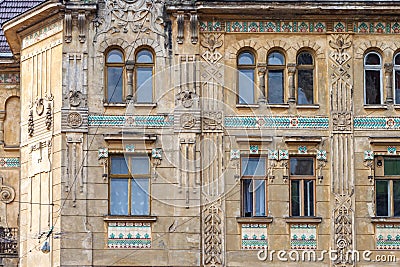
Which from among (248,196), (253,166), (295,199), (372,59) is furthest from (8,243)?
(372,59)

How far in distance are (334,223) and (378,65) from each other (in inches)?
203

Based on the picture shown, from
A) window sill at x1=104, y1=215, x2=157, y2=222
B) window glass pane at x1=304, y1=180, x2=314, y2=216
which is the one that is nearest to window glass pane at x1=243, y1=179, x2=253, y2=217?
window glass pane at x1=304, y1=180, x2=314, y2=216

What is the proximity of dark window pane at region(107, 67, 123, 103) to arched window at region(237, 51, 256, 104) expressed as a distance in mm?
3638

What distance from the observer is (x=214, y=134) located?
142ft

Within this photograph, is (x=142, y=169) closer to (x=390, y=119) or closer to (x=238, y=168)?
(x=238, y=168)

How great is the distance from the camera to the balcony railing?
46.7 metres

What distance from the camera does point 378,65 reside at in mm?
44312

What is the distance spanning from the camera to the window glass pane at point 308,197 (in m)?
43.4

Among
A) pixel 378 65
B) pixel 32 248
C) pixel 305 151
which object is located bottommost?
pixel 32 248

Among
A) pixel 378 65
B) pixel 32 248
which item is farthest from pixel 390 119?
pixel 32 248

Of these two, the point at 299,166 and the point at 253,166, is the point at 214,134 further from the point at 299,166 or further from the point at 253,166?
the point at 299,166

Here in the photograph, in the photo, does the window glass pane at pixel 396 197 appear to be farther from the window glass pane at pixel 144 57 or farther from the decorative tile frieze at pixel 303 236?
the window glass pane at pixel 144 57

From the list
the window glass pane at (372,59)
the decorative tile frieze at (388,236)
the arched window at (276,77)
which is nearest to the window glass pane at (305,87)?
the arched window at (276,77)

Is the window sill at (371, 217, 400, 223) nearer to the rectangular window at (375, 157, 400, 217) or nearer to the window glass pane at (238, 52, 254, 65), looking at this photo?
the rectangular window at (375, 157, 400, 217)
